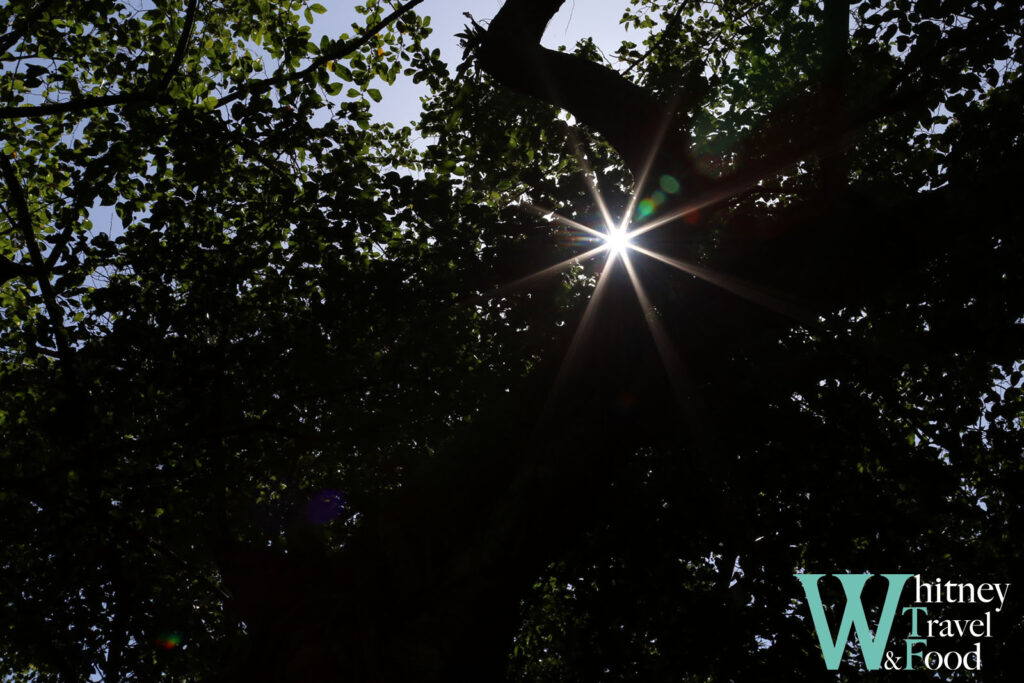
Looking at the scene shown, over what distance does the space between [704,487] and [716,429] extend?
4.52 ft

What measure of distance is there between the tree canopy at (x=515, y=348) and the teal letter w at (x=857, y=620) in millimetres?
349

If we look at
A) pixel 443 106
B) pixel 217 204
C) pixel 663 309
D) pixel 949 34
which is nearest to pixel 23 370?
pixel 217 204

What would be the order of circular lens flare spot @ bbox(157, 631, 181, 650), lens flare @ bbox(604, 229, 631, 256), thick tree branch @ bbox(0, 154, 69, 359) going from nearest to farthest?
lens flare @ bbox(604, 229, 631, 256), thick tree branch @ bbox(0, 154, 69, 359), circular lens flare spot @ bbox(157, 631, 181, 650)

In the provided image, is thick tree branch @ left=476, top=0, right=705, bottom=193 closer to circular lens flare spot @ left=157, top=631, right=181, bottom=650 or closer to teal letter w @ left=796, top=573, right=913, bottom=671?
teal letter w @ left=796, top=573, right=913, bottom=671

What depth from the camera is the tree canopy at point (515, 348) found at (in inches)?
231

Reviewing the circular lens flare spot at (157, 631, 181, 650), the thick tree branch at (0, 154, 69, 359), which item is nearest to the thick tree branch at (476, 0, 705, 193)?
the thick tree branch at (0, 154, 69, 359)

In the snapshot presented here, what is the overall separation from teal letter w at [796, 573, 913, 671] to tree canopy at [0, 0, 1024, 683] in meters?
0.35

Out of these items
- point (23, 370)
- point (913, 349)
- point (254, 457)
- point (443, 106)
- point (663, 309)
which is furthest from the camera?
point (443, 106)

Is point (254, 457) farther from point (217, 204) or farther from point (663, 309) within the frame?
point (663, 309)

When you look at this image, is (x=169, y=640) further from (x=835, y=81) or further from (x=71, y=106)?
(x=835, y=81)

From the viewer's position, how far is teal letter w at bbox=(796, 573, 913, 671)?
7.15 m

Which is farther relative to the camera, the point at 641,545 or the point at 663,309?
the point at 641,545

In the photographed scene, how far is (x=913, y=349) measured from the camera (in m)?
6.14

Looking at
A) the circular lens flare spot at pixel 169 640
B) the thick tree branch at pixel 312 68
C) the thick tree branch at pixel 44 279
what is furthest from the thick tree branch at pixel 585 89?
the circular lens flare spot at pixel 169 640
